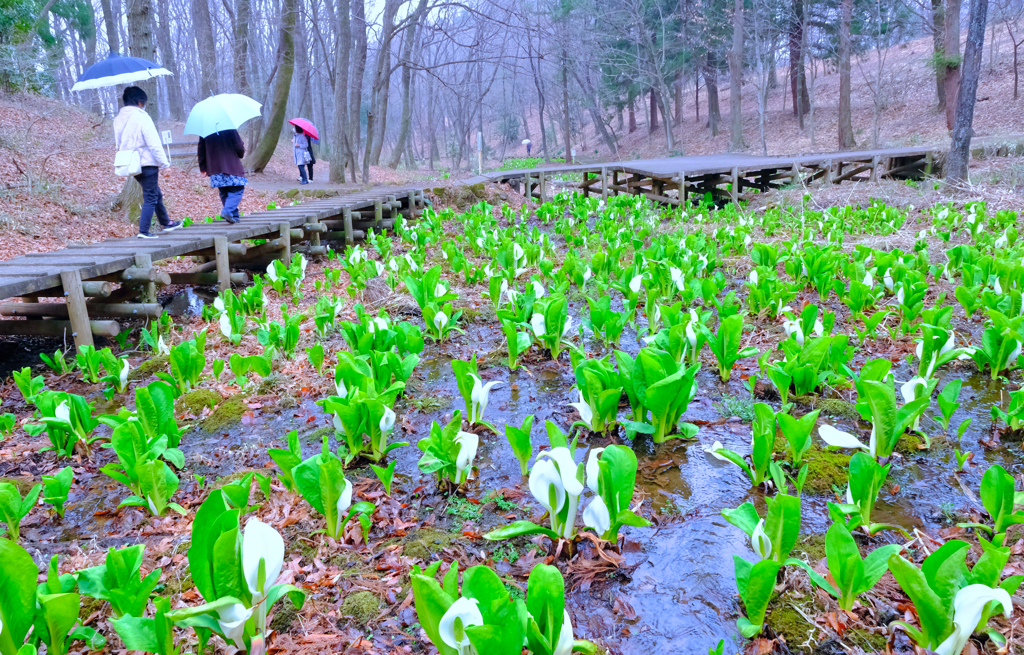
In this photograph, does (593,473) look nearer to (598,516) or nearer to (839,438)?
(598,516)

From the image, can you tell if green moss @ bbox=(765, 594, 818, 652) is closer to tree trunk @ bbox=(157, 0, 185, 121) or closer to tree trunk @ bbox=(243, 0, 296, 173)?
tree trunk @ bbox=(243, 0, 296, 173)

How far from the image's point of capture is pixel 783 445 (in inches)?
95.4

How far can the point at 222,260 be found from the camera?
5371 mm

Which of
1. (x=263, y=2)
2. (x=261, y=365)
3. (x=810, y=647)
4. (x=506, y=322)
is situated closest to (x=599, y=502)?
(x=810, y=647)

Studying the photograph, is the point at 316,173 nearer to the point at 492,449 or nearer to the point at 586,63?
the point at 586,63

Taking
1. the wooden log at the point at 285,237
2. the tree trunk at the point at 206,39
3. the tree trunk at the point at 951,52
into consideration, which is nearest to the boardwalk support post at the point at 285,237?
the wooden log at the point at 285,237

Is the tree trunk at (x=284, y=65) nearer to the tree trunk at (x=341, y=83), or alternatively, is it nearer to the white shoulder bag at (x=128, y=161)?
the tree trunk at (x=341, y=83)

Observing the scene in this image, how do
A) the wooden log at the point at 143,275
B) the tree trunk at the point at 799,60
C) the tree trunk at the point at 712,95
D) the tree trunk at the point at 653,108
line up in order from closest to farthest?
the wooden log at the point at 143,275 < the tree trunk at the point at 799,60 < the tree trunk at the point at 712,95 < the tree trunk at the point at 653,108

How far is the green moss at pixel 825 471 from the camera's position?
219cm

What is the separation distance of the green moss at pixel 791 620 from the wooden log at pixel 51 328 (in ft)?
13.2

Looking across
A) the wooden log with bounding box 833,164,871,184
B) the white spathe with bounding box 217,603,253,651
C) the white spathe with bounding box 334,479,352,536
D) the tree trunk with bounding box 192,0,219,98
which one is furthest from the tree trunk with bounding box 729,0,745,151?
the white spathe with bounding box 217,603,253,651

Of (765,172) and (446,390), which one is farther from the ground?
(765,172)

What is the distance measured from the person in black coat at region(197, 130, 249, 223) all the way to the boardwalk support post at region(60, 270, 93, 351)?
8.73 feet

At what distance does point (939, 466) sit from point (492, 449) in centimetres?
162
